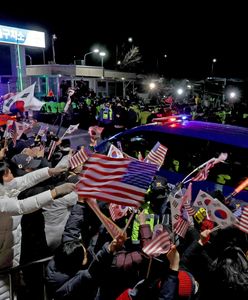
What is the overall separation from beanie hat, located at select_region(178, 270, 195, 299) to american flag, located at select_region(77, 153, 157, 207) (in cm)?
68

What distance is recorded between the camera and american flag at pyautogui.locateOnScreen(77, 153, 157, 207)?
9.29ft

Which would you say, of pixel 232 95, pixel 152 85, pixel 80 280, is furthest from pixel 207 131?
pixel 152 85

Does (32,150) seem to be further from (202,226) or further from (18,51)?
(18,51)

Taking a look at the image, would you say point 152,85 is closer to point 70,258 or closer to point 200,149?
point 200,149

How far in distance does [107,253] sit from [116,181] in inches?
25.7

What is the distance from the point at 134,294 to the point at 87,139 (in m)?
12.7

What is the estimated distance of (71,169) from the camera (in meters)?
4.82

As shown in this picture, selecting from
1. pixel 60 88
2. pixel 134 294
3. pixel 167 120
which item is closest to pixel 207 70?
pixel 60 88

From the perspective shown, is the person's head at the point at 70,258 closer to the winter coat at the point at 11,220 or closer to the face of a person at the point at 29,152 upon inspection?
the winter coat at the point at 11,220

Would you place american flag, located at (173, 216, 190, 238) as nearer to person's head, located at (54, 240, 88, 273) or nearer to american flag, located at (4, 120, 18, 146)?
person's head, located at (54, 240, 88, 273)

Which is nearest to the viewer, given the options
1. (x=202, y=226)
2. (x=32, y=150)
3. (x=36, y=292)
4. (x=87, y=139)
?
(x=202, y=226)

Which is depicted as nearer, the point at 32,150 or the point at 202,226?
the point at 202,226

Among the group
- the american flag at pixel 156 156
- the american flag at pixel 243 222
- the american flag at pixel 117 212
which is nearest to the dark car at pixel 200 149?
the american flag at pixel 156 156

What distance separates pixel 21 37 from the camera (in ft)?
72.8
